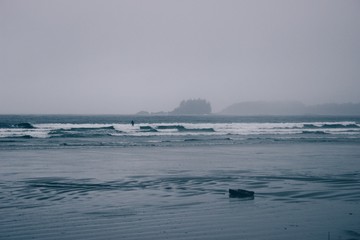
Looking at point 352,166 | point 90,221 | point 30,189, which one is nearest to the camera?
point 90,221

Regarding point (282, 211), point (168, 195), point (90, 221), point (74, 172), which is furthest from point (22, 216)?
point (74, 172)

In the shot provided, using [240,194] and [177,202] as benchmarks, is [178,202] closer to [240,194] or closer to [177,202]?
[177,202]

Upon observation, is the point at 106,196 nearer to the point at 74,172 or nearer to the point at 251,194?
the point at 251,194

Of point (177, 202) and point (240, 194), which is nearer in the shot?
point (177, 202)

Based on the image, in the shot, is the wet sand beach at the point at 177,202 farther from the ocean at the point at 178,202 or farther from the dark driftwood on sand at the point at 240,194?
the dark driftwood on sand at the point at 240,194

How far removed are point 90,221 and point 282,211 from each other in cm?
402

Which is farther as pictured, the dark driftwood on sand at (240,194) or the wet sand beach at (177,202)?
the dark driftwood on sand at (240,194)

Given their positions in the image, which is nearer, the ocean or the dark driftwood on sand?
the ocean

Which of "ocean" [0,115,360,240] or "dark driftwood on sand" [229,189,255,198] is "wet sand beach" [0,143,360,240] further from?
"dark driftwood on sand" [229,189,255,198]

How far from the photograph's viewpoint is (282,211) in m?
9.50

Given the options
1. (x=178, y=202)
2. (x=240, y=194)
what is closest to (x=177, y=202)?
(x=178, y=202)

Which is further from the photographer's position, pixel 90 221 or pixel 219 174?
pixel 219 174

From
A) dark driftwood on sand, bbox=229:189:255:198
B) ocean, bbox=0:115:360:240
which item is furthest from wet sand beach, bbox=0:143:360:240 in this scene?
dark driftwood on sand, bbox=229:189:255:198

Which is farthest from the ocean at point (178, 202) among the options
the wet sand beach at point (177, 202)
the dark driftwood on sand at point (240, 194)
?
the dark driftwood on sand at point (240, 194)
